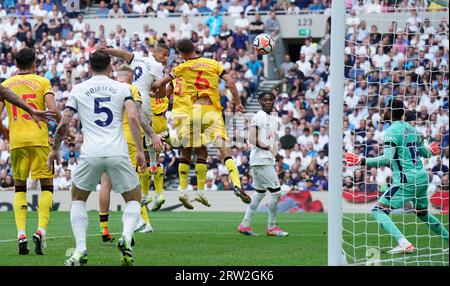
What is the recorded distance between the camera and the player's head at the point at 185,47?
1531cm

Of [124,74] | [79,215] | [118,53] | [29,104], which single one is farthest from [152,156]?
[79,215]

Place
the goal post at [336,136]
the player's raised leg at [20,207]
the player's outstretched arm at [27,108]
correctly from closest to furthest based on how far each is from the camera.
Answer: the goal post at [336,136] < the player's outstretched arm at [27,108] < the player's raised leg at [20,207]

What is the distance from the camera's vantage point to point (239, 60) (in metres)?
31.0

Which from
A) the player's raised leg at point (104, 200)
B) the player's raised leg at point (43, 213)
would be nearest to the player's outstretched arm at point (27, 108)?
the player's raised leg at point (43, 213)

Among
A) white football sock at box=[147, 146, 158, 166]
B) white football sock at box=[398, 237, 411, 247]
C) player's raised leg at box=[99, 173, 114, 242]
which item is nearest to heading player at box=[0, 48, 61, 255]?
player's raised leg at box=[99, 173, 114, 242]

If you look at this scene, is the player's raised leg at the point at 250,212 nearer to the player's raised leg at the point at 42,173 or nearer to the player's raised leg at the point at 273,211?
the player's raised leg at the point at 273,211

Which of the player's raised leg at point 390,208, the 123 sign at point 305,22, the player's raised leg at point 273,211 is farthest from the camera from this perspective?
the 123 sign at point 305,22

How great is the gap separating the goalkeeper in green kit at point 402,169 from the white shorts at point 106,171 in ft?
12.1

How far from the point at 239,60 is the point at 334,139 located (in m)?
21.2

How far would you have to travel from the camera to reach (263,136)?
15.4 m

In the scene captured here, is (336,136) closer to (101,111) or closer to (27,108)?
(101,111)

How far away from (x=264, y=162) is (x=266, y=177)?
254 millimetres

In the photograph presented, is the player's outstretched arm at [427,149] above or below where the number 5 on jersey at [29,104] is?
below

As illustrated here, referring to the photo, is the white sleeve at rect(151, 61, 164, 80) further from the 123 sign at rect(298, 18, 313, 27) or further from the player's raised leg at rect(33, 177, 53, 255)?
the 123 sign at rect(298, 18, 313, 27)
